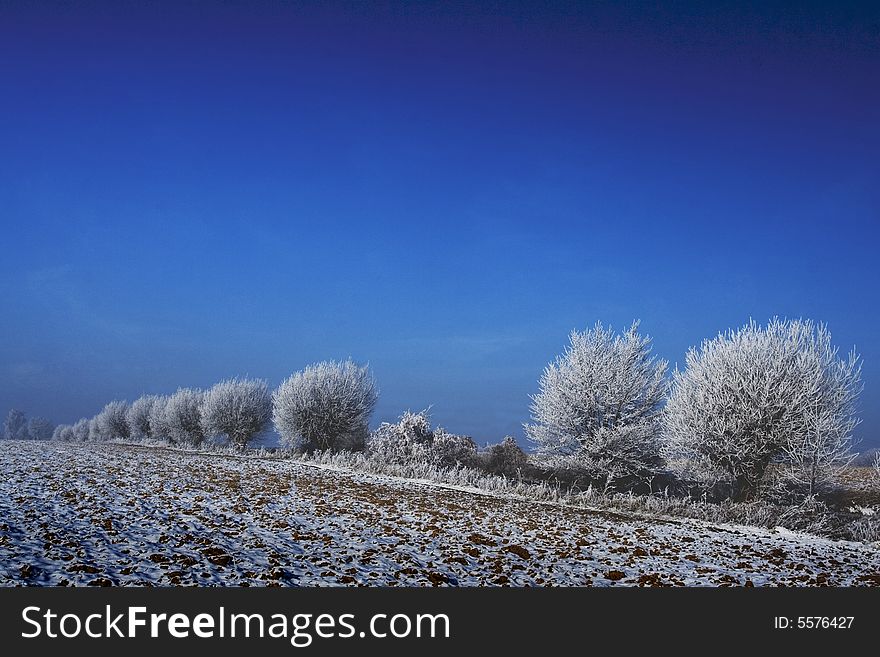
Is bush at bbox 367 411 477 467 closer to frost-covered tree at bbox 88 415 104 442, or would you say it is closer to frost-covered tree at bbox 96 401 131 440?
frost-covered tree at bbox 96 401 131 440

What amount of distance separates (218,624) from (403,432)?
32.0 m

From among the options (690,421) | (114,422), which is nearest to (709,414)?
(690,421)

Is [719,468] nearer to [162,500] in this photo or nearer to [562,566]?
[562,566]

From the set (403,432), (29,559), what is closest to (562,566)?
(29,559)

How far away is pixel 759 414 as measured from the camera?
73.3ft

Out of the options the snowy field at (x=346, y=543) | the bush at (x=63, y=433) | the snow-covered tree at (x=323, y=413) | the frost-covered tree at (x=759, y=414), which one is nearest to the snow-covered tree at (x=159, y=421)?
the snow-covered tree at (x=323, y=413)

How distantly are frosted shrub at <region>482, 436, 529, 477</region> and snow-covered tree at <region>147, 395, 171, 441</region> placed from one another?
44577mm

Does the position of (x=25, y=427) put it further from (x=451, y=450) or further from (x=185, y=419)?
(x=451, y=450)

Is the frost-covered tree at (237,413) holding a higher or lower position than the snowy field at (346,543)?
higher

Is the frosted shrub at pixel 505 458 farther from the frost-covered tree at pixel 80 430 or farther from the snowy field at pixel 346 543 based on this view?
the frost-covered tree at pixel 80 430

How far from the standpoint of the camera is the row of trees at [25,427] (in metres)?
108

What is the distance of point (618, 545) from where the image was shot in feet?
40.5

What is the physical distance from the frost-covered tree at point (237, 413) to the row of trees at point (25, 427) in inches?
3111

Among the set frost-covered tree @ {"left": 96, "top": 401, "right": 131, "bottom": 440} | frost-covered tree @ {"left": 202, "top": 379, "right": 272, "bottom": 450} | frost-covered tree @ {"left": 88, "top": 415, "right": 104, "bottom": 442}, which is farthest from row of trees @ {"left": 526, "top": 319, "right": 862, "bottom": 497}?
frost-covered tree @ {"left": 88, "top": 415, "right": 104, "bottom": 442}
